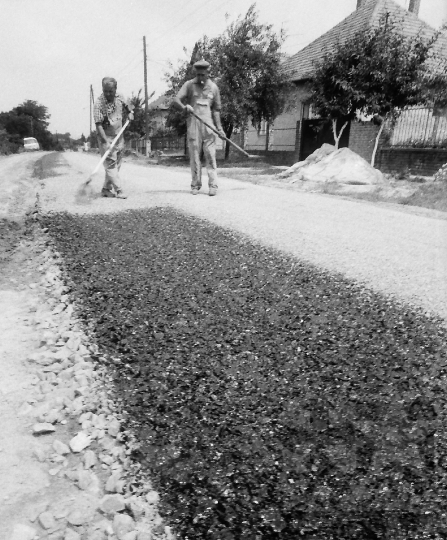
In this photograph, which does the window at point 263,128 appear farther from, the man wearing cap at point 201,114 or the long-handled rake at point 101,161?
the long-handled rake at point 101,161

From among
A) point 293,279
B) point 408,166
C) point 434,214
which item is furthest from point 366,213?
point 408,166

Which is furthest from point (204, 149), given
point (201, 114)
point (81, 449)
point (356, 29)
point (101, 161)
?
point (356, 29)

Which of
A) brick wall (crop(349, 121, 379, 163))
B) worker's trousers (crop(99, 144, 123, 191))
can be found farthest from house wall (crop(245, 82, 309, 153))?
worker's trousers (crop(99, 144, 123, 191))

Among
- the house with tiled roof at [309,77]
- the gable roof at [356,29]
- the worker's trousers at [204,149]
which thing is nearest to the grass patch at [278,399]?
the worker's trousers at [204,149]

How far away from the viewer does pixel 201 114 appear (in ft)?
21.4

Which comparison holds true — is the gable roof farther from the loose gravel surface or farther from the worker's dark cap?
the loose gravel surface

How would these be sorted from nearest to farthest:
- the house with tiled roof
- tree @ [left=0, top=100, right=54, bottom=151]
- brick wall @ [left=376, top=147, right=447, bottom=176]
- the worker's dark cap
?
the worker's dark cap → brick wall @ [left=376, top=147, right=447, bottom=176] → the house with tiled roof → tree @ [left=0, top=100, right=54, bottom=151]

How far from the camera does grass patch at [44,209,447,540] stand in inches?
49.3

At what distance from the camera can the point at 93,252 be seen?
359 centimetres

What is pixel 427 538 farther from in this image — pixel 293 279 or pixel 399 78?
pixel 399 78

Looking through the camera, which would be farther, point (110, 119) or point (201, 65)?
point (110, 119)

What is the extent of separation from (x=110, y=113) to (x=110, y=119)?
85 mm

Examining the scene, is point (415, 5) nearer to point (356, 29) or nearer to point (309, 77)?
point (356, 29)

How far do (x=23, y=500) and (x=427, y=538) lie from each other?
1.20m
